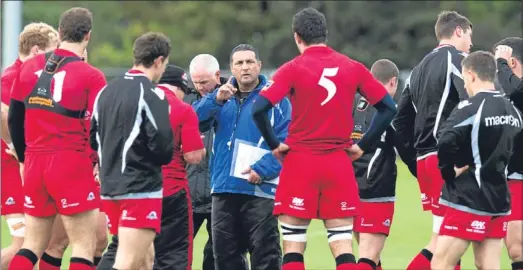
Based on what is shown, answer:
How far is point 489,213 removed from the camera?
9469mm

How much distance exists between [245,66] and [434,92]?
1.69 meters

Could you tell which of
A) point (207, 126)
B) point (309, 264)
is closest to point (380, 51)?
point (309, 264)

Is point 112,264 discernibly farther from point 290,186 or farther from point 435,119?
point 435,119

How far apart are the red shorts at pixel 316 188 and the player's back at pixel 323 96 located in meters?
0.10

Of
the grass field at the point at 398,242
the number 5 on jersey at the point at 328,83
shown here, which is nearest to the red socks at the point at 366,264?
the grass field at the point at 398,242

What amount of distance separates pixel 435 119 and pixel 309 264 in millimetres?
3445

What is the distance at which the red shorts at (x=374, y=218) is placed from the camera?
1135 cm

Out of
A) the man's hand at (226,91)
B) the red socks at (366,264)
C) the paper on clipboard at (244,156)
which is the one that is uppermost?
the man's hand at (226,91)

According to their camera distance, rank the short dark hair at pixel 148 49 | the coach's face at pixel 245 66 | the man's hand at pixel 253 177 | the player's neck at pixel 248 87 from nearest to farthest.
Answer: the short dark hair at pixel 148 49 → the man's hand at pixel 253 177 → the coach's face at pixel 245 66 → the player's neck at pixel 248 87

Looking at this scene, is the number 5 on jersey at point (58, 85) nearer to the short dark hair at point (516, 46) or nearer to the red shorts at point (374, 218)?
the red shorts at point (374, 218)

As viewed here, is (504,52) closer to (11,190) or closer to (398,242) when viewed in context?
(11,190)

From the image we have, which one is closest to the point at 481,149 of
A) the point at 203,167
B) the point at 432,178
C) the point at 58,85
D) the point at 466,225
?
the point at 466,225

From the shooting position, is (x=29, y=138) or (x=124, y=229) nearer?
(x=124, y=229)

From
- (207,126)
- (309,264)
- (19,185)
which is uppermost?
(207,126)
